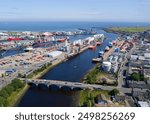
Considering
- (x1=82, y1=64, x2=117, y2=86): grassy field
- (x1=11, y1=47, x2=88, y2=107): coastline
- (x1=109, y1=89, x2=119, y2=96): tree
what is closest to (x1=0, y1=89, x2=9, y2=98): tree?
(x1=11, y1=47, x2=88, y2=107): coastline

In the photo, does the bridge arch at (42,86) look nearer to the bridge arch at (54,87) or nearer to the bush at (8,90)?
the bridge arch at (54,87)

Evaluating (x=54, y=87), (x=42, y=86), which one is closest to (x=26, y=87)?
(x=42, y=86)

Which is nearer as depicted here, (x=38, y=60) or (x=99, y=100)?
(x=99, y=100)

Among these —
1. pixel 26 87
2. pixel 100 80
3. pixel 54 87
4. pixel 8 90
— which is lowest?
pixel 54 87

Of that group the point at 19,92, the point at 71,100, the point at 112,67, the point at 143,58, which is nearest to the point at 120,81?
the point at 112,67

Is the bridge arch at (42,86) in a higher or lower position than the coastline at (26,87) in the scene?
lower

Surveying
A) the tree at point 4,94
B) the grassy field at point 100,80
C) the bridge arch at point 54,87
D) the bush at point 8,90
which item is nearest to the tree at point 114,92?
the grassy field at point 100,80

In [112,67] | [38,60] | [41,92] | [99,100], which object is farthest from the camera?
[38,60]

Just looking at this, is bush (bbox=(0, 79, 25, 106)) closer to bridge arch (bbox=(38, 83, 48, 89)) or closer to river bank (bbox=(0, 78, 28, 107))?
river bank (bbox=(0, 78, 28, 107))

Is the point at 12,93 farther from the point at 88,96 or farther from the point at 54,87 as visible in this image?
the point at 88,96

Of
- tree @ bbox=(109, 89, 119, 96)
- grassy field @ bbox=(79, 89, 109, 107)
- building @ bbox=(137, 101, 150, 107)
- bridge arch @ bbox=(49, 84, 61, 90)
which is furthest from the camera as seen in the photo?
bridge arch @ bbox=(49, 84, 61, 90)

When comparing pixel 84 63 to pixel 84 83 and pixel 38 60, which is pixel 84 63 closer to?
pixel 38 60
